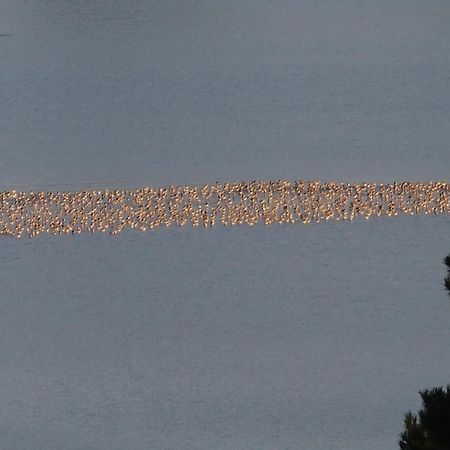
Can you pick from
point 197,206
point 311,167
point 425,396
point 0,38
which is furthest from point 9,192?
point 425,396

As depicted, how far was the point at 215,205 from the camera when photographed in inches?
564

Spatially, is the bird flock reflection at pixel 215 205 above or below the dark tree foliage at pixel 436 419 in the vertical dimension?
above

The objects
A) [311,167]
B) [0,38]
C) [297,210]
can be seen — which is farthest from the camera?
[0,38]

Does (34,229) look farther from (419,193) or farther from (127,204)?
(419,193)

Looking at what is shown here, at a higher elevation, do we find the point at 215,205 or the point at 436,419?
the point at 215,205

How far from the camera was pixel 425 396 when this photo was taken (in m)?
6.65

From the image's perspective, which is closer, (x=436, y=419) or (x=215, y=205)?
(x=436, y=419)

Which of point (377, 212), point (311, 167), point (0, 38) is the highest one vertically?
point (0, 38)

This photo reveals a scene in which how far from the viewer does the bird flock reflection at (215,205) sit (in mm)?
14109

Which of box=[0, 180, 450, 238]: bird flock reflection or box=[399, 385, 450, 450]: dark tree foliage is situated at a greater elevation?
box=[0, 180, 450, 238]: bird flock reflection

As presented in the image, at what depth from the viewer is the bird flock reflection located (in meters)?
14.1

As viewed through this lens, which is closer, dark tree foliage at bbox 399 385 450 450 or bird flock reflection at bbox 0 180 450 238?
dark tree foliage at bbox 399 385 450 450

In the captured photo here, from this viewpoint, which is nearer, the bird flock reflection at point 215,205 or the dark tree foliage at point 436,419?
the dark tree foliage at point 436,419

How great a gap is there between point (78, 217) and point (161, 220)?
71cm
